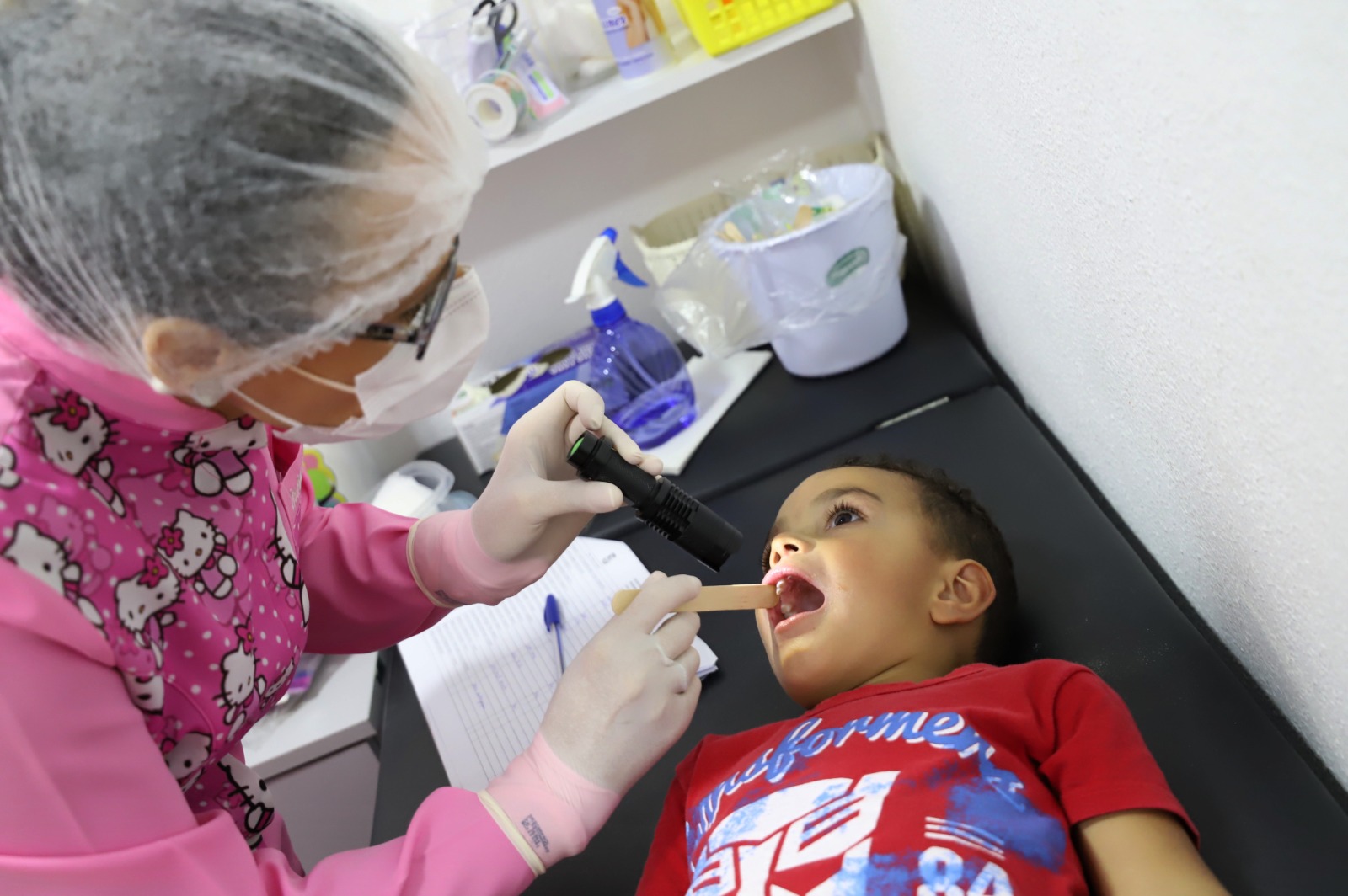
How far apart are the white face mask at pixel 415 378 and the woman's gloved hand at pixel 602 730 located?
316 mm

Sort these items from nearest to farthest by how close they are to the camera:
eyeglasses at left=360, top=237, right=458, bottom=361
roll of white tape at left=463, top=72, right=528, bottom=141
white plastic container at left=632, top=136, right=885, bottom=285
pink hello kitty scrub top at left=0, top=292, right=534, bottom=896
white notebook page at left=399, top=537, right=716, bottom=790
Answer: pink hello kitty scrub top at left=0, top=292, right=534, bottom=896 → eyeglasses at left=360, top=237, right=458, bottom=361 → white notebook page at left=399, top=537, right=716, bottom=790 → roll of white tape at left=463, top=72, right=528, bottom=141 → white plastic container at left=632, top=136, right=885, bottom=285

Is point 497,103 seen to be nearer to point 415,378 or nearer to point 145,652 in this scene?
point 415,378

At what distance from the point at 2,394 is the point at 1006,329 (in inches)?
51.8

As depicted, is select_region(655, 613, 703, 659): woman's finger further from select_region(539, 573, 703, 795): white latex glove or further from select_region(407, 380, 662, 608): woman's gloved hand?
select_region(407, 380, 662, 608): woman's gloved hand

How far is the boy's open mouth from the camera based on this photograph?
112 centimetres

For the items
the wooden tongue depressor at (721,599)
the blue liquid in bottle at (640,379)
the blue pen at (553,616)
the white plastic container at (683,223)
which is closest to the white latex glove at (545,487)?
the wooden tongue depressor at (721,599)

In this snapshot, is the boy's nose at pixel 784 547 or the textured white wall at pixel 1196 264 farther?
the boy's nose at pixel 784 547

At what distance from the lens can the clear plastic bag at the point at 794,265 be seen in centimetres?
158

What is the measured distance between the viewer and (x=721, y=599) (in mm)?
1050

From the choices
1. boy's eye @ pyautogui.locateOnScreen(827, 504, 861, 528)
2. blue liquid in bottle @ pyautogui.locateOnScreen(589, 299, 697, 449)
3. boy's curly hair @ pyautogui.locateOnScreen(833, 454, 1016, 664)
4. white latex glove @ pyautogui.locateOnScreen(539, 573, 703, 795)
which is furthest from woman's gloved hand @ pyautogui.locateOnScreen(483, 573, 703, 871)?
blue liquid in bottle @ pyautogui.locateOnScreen(589, 299, 697, 449)

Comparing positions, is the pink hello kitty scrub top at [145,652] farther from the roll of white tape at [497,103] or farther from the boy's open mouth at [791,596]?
the roll of white tape at [497,103]

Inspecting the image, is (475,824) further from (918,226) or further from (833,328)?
(918,226)

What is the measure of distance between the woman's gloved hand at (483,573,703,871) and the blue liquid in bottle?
754 millimetres

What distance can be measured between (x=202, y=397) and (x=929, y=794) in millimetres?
717
